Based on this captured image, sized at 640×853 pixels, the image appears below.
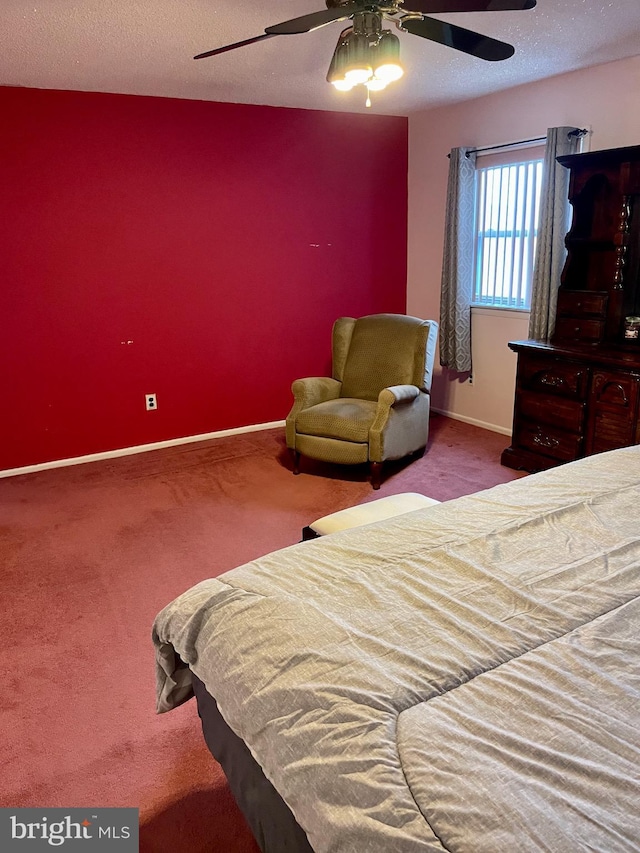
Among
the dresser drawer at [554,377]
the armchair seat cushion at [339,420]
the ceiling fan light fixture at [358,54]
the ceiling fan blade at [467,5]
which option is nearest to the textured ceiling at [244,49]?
the ceiling fan light fixture at [358,54]

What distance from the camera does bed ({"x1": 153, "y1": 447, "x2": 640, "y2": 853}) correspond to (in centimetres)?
89

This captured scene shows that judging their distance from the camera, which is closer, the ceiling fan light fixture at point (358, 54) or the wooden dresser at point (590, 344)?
the ceiling fan light fixture at point (358, 54)

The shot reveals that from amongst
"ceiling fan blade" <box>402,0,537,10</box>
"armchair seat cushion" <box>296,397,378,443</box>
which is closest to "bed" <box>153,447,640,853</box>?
"ceiling fan blade" <box>402,0,537,10</box>

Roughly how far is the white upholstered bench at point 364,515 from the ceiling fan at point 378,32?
60.4 inches

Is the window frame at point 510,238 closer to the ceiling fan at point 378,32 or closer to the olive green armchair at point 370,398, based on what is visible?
the olive green armchair at point 370,398

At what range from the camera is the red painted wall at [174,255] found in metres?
3.91

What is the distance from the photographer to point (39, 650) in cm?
234

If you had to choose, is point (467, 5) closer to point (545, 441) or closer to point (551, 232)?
point (551, 232)

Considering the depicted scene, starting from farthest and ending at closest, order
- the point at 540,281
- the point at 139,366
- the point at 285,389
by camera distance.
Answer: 1. the point at 285,389
2. the point at 139,366
3. the point at 540,281

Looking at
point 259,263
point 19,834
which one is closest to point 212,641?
point 19,834

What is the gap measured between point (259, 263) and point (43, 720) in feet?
11.4

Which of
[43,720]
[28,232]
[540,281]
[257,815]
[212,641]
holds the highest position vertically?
[28,232]

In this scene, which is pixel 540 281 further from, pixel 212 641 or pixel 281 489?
pixel 212 641

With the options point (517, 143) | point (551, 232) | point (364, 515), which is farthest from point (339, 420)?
point (517, 143)
